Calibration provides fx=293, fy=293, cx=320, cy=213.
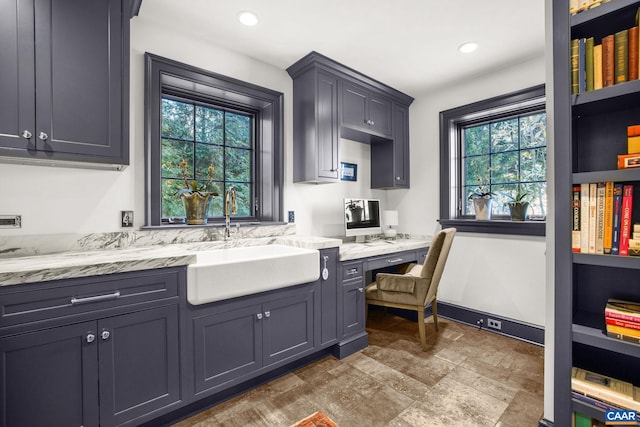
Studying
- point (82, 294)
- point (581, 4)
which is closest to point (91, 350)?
point (82, 294)

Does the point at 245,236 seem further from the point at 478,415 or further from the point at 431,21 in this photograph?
the point at 431,21

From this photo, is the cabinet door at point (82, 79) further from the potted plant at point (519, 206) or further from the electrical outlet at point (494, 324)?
the electrical outlet at point (494, 324)

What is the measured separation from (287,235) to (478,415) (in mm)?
1940

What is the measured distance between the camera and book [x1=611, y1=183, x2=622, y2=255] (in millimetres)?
1277

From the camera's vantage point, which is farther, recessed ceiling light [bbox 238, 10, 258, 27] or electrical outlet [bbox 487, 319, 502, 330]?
electrical outlet [bbox 487, 319, 502, 330]

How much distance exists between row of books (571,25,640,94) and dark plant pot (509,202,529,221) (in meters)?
1.67

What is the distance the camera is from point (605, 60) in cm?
132

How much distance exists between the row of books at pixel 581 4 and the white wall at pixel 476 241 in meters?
1.55

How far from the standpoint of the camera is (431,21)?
2176 mm

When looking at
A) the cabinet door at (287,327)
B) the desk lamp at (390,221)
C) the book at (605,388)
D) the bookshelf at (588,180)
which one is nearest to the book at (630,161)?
the bookshelf at (588,180)

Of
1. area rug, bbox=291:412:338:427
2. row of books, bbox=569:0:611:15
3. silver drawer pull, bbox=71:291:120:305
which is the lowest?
area rug, bbox=291:412:338:427

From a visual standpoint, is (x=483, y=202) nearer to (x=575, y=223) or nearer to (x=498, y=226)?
(x=498, y=226)

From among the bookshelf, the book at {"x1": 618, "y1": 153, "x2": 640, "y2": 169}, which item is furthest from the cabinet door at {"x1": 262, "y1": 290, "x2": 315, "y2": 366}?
the book at {"x1": 618, "y1": 153, "x2": 640, "y2": 169}

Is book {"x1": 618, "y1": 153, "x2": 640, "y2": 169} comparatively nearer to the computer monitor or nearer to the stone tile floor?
the stone tile floor
